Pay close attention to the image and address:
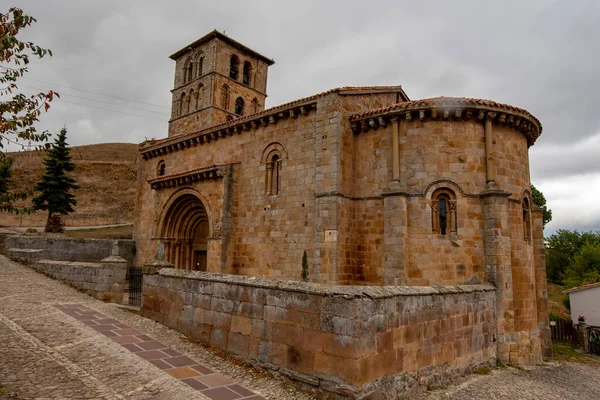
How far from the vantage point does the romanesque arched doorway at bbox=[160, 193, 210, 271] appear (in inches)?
760

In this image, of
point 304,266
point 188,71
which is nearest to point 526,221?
point 304,266

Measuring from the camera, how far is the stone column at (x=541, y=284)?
13546 millimetres

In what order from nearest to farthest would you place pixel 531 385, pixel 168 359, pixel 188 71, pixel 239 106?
pixel 168 359
pixel 531 385
pixel 239 106
pixel 188 71

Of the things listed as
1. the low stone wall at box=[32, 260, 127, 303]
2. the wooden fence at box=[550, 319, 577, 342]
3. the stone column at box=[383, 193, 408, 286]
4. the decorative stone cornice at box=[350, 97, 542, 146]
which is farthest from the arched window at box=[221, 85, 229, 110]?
the wooden fence at box=[550, 319, 577, 342]

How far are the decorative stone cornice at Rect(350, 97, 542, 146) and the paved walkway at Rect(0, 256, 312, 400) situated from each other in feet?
31.0

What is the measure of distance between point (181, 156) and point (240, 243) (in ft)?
22.4

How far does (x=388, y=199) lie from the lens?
41.8 ft

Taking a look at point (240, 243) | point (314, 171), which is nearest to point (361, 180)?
point (314, 171)

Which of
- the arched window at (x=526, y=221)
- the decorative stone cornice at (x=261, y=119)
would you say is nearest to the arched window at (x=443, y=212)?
the arched window at (x=526, y=221)

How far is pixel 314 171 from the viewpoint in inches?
559

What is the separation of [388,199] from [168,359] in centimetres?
828

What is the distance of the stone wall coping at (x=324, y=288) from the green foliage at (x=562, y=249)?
34509 mm

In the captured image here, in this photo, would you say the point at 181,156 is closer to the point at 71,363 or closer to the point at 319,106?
the point at 319,106

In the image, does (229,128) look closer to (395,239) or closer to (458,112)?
(395,239)
